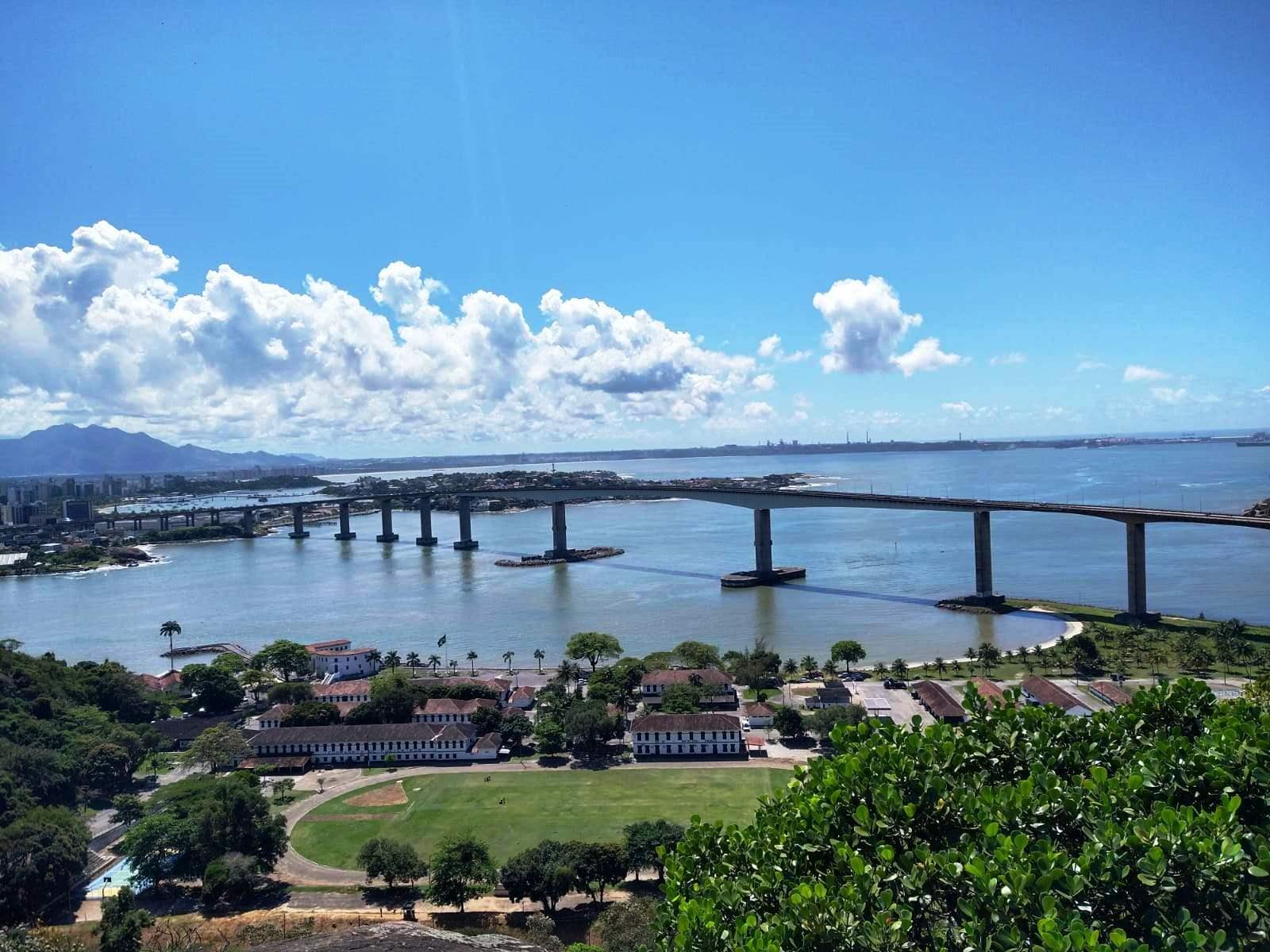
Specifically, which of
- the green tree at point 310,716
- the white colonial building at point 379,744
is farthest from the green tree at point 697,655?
the green tree at point 310,716

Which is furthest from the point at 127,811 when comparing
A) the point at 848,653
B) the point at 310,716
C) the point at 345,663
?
the point at 848,653

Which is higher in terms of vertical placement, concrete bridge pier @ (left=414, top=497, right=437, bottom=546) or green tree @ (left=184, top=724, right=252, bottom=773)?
concrete bridge pier @ (left=414, top=497, right=437, bottom=546)

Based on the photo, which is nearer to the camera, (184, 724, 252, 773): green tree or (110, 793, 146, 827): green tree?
(110, 793, 146, 827): green tree

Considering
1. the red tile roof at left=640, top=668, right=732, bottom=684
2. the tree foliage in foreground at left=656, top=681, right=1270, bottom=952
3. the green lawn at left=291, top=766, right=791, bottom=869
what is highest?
the tree foliage in foreground at left=656, top=681, right=1270, bottom=952

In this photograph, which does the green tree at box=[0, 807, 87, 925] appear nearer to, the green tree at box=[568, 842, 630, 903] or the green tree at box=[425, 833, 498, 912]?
the green tree at box=[425, 833, 498, 912]

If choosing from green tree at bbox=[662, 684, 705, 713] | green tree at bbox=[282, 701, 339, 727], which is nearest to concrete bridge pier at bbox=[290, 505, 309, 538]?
green tree at bbox=[282, 701, 339, 727]

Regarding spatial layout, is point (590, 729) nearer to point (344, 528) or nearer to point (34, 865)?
point (34, 865)

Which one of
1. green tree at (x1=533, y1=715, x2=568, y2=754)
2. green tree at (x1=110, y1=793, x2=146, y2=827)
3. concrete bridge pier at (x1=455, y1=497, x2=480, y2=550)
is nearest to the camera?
green tree at (x1=110, y1=793, x2=146, y2=827)

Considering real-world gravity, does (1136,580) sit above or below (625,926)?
above
